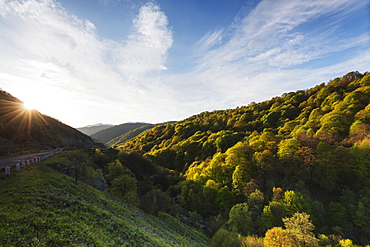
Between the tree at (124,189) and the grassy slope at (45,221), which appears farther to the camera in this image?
the tree at (124,189)

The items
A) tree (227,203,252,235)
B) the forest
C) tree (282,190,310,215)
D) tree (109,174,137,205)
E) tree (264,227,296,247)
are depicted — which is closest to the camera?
tree (264,227,296,247)

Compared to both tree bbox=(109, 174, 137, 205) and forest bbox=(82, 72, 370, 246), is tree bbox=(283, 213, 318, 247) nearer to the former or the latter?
forest bbox=(82, 72, 370, 246)

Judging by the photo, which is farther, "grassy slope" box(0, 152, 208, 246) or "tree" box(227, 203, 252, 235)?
"tree" box(227, 203, 252, 235)

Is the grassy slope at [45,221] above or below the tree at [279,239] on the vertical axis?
above

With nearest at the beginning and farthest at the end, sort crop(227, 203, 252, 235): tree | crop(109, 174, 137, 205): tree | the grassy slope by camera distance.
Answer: the grassy slope, crop(109, 174, 137, 205): tree, crop(227, 203, 252, 235): tree

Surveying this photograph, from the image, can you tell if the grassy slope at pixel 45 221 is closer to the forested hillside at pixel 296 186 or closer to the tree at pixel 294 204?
the forested hillside at pixel 296 186

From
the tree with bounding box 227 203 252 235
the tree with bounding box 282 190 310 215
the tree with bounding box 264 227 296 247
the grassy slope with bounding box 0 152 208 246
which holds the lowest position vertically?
the tree with bounding box 227 203 252 235

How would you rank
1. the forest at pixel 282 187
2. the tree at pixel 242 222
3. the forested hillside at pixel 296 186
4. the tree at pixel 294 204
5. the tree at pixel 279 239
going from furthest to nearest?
the tree at pixel 242 222
the tree at pixel 294 204
the forested hillside at pixel 296 186
the forest at pixel 282 187
the tree at pixel 279 239

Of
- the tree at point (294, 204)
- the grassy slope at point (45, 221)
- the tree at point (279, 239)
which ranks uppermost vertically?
the grassy slope at point (45, 221)

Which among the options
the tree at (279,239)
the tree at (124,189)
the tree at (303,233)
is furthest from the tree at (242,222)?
the tree at (124,189)

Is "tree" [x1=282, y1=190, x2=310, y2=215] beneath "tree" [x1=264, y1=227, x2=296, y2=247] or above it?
above

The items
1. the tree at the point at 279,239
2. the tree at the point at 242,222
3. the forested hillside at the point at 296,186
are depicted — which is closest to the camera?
the tree at the point at 279,239

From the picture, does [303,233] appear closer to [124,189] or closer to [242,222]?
[242,222]

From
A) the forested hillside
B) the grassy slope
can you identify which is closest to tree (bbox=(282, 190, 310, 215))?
the forested hillside
